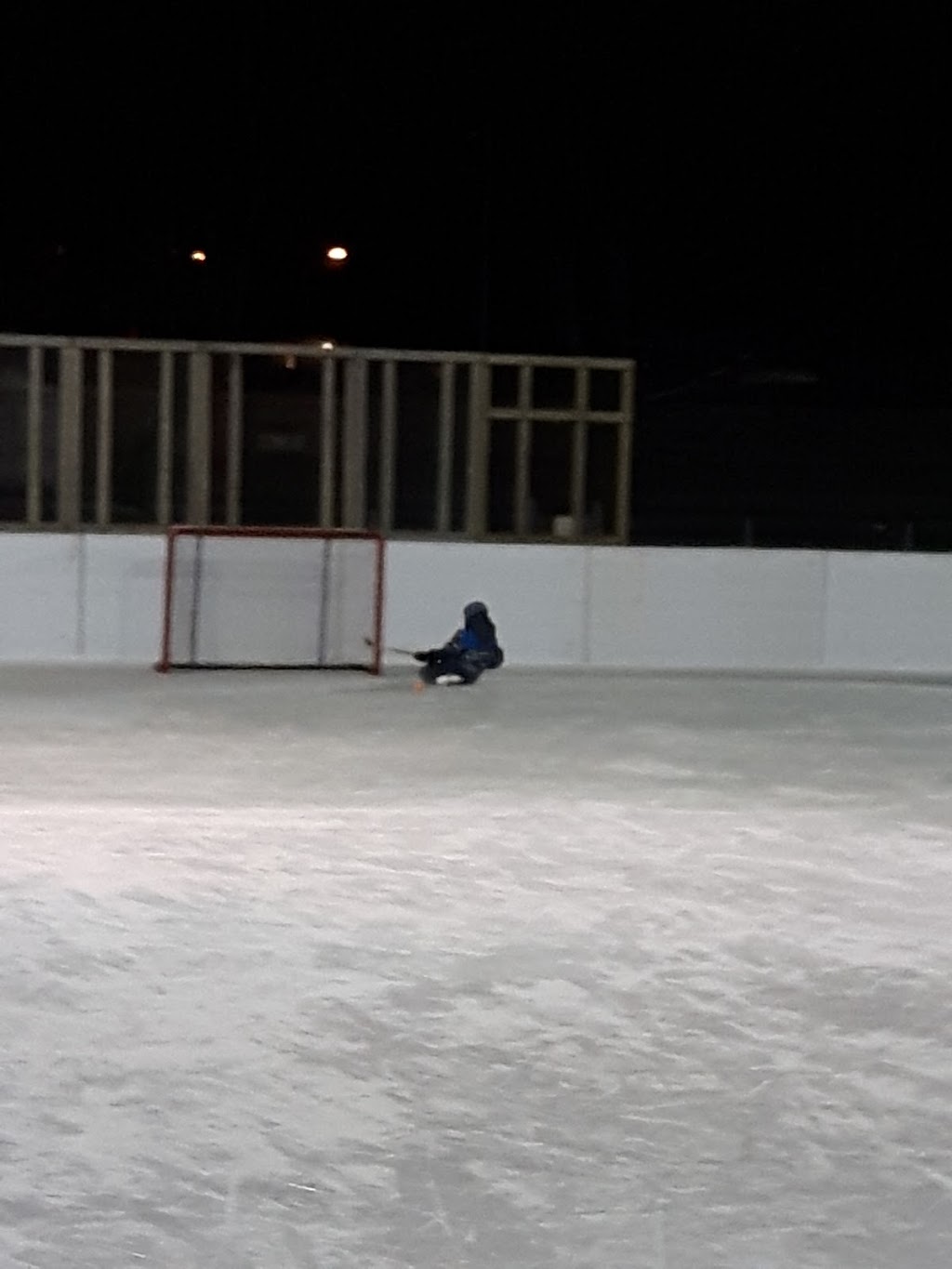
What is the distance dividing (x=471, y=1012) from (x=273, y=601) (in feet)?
24.1

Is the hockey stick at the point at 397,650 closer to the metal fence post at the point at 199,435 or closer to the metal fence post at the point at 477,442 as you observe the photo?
the metal fence post at the point at 477,442

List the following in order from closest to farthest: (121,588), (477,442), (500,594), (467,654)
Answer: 1. (467,654)
2. (121,588)
3. (500,594)
4. (477,442)

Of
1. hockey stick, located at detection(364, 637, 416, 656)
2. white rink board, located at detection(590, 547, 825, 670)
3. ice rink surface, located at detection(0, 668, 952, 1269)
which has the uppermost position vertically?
white rink board, located at detection(590, 547, 825, 670)

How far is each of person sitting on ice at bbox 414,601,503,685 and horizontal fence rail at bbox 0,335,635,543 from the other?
129cm

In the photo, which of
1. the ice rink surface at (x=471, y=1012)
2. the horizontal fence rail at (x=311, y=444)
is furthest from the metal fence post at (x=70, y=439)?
the ice rink surface at (x=471, y=1012)

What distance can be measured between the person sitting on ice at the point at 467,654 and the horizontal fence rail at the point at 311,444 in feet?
4.22

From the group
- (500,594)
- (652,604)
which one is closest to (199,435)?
(500,594)

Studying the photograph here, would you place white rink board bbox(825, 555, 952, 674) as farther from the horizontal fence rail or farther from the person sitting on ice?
the person sitting on ice

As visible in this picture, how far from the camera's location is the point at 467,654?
995 centimetres

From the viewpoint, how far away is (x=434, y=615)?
11.1 metres

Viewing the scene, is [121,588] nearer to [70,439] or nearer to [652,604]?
[70,439]

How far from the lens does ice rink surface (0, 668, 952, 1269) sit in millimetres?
2697

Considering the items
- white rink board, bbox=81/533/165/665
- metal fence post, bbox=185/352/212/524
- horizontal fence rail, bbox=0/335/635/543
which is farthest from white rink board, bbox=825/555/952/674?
white rink board, bbox=81/533/165/665

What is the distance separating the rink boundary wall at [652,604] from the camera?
35.6 ft
